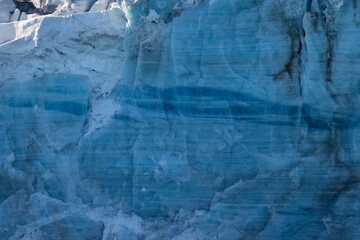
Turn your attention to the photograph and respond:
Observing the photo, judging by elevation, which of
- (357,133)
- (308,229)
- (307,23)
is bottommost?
(308,229)

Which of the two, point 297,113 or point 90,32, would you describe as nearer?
point 297,113

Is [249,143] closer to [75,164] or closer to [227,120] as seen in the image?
[227,120]

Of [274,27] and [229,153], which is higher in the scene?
[274,27]

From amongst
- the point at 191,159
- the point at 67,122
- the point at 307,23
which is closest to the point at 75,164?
the point at 67,122

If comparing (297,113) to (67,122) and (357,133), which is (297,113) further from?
(67,122)

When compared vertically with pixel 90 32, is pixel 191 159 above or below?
below

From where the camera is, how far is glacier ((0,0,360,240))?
2.18 m

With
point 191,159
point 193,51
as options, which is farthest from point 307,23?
point 191,159

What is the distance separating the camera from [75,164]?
2324 mm

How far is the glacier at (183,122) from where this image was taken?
2182 millimetres

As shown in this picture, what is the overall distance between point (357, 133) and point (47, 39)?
177 centimetres

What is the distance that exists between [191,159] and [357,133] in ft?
2.89

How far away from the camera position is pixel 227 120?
223 centimetres

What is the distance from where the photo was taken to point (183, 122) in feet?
7.41
